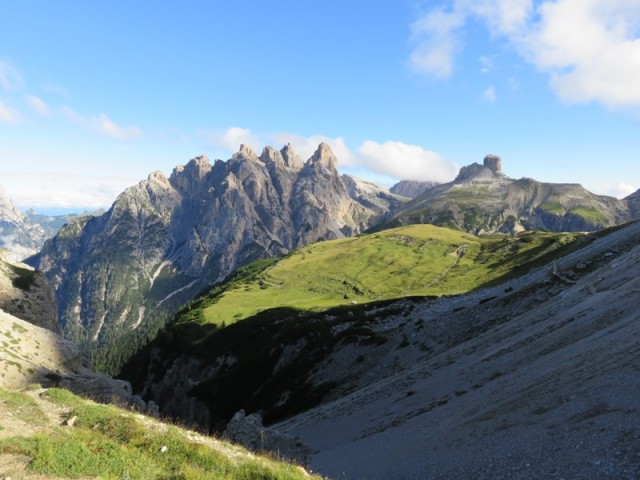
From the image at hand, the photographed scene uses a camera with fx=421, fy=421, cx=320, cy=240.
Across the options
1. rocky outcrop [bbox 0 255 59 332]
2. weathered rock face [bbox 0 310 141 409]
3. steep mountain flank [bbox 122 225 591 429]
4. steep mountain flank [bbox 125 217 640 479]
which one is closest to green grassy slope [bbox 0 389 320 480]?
steep mountain flank [bbox 125 217 640 479]

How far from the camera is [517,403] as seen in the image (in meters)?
26.9

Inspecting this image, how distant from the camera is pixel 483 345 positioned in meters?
46.2

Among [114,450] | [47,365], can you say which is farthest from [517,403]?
[47,365]

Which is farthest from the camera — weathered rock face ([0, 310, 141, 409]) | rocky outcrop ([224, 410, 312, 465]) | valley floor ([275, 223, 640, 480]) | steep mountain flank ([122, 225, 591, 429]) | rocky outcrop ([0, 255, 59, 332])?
rocky outcrop ([0, 255, 59, 332])

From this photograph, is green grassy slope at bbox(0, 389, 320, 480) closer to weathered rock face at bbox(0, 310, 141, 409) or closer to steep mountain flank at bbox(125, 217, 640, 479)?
steep mountain flank at bbox(125, 217, 640, 479)

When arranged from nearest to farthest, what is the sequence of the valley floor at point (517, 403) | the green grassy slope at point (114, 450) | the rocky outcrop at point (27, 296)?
1. the green grassy slope at point (114, 450)
2. the valley floor at point (517, 403)
3. the rocky outcrop at point (27, 296)

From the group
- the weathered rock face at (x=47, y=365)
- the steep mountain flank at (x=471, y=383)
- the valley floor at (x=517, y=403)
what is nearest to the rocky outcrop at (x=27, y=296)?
the weathered rock face at (x=47, y=365)

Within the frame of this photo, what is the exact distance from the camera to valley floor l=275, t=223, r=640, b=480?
65.7 feet

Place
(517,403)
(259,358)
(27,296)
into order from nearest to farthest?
(517,403), (27,296), (259,358)

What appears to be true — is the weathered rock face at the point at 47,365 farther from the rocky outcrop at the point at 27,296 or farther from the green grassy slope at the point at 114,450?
the rocky outcrop at the point at 27,296

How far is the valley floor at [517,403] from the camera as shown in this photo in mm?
20016

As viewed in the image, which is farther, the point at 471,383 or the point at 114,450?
the point at 471,383

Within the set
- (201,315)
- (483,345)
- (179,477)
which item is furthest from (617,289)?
(201,315)

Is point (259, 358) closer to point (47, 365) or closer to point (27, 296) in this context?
point (27, 296)
